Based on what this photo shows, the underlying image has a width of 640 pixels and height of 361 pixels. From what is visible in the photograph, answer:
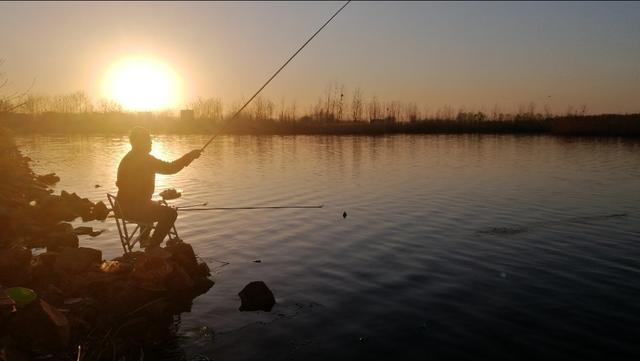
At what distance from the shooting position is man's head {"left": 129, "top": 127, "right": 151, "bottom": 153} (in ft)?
31.4

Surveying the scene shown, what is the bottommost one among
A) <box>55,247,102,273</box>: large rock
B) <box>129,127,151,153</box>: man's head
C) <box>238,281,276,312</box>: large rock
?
<box>238,281,276,312</box>: large rock

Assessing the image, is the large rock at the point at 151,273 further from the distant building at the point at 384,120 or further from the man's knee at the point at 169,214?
the distant building at the point at 384,120

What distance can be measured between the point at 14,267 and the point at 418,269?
7.32 m

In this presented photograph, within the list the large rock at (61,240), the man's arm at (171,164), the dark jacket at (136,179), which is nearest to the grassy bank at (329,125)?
the large rock at (61,240)

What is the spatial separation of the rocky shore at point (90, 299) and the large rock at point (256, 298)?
973 mm

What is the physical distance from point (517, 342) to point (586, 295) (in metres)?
2.74

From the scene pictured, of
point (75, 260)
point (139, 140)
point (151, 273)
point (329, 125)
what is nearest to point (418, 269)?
point (151, 273)

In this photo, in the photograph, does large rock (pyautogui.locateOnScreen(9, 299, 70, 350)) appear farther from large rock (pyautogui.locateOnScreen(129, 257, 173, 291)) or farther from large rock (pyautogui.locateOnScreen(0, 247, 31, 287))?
large rock (pyautogui.locateOnScreen(129, 257, 173, 291))

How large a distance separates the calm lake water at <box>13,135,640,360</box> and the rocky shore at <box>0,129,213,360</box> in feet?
1.66

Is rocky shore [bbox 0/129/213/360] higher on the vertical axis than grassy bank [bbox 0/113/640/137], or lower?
lower

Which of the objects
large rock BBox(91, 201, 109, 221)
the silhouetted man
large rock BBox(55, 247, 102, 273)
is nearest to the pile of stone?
large rock BBox(55, 247, 102, 273)

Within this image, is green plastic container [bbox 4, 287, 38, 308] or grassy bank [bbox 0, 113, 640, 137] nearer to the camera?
green plastic container [bbox 4, 287, 38, 308]

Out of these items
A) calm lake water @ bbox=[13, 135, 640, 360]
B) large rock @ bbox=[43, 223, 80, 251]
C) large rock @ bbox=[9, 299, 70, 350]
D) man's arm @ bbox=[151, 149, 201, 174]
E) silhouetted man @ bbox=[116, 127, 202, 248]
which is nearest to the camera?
large rock @ bbox=[9, 299, 70, 350]

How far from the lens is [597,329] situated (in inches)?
299
